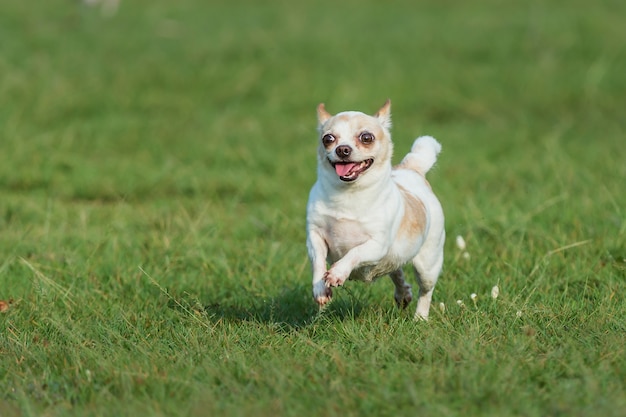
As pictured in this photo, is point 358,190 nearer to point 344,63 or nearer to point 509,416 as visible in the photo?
point 509,416

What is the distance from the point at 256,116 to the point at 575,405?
779 cm

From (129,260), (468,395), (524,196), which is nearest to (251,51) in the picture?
(524,196)

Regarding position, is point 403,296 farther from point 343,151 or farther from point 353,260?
point 343,151

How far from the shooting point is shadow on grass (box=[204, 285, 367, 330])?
540 centimetres

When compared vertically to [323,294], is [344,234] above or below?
above

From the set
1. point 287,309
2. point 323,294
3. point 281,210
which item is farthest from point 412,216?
point 281,210

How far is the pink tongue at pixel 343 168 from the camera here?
4.84 m

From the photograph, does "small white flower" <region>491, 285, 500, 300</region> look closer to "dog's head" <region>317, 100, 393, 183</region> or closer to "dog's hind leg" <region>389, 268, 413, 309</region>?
"dog's hind leg" <region>389, 268, 413, 309</region>

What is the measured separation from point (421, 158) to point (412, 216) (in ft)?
2.31

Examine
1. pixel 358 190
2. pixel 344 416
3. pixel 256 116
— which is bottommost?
pixel 256 116

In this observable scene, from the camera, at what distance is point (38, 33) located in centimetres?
1391

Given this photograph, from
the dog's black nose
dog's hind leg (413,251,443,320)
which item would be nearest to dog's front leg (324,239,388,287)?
the dog's black nose

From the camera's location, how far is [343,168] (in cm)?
485

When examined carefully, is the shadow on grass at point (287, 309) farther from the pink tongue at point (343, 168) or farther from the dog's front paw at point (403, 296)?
the pink tongue at point (343, 168)
